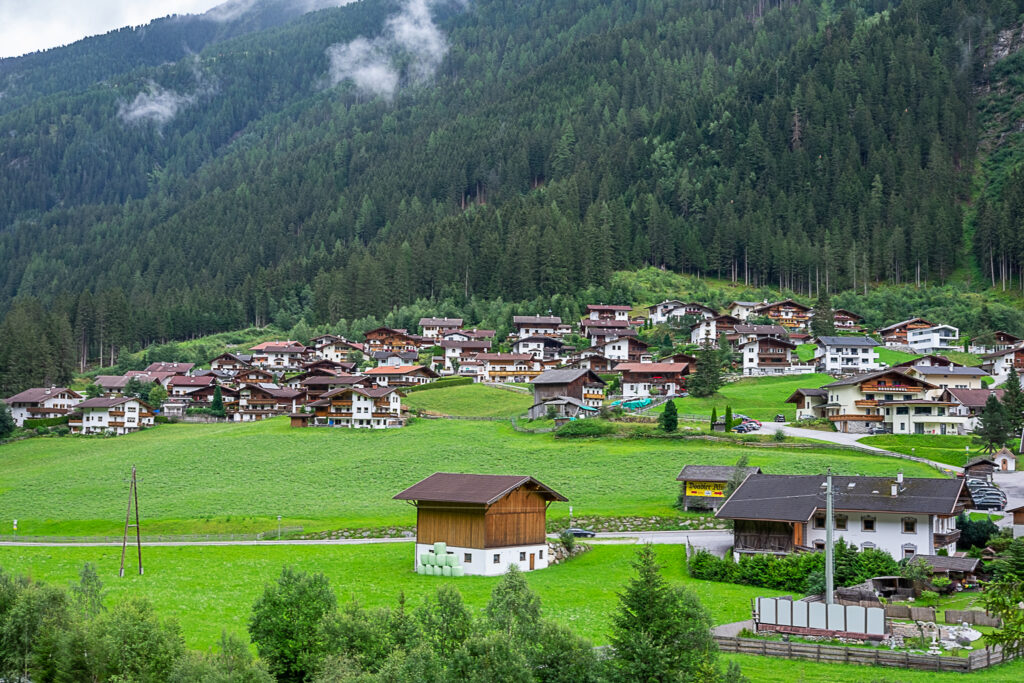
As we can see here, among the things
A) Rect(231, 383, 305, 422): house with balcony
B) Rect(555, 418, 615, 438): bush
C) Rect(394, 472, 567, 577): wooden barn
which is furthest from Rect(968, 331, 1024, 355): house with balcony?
Rect(394, 472, 567, 577): wooden barn

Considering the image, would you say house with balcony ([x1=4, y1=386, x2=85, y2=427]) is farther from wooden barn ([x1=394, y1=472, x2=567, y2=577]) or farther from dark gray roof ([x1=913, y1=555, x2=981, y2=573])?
dark gray roof ([x1=913, y1=555, x2=981, y2=573])

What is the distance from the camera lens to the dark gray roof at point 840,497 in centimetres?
4953

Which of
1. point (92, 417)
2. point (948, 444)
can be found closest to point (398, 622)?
point (948, 444)

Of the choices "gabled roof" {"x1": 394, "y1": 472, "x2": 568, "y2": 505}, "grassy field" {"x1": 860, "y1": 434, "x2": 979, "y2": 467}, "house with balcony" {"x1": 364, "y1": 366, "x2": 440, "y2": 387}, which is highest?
"house with balcony" {"x1": 364, "y1": 366, "x2": 440, "y2": 387}

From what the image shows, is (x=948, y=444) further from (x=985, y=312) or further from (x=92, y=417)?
(x=92, y=417)

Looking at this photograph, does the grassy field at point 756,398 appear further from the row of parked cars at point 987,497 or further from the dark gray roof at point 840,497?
the dark gray roof at point 840,497

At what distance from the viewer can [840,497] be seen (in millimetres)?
51656

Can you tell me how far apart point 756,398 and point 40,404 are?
272 feet

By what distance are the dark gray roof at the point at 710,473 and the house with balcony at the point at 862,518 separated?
9224 millimetres

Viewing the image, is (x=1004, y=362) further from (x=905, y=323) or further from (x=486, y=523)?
(x=486, y=523)

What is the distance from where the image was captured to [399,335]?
148m

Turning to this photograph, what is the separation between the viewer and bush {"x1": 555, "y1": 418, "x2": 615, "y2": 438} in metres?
87.1

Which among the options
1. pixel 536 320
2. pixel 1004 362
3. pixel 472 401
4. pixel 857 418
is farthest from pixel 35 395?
pixel 1004 362

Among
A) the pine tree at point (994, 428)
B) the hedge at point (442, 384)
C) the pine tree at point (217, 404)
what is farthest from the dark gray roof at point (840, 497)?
the pine tree at point (217, 404)
